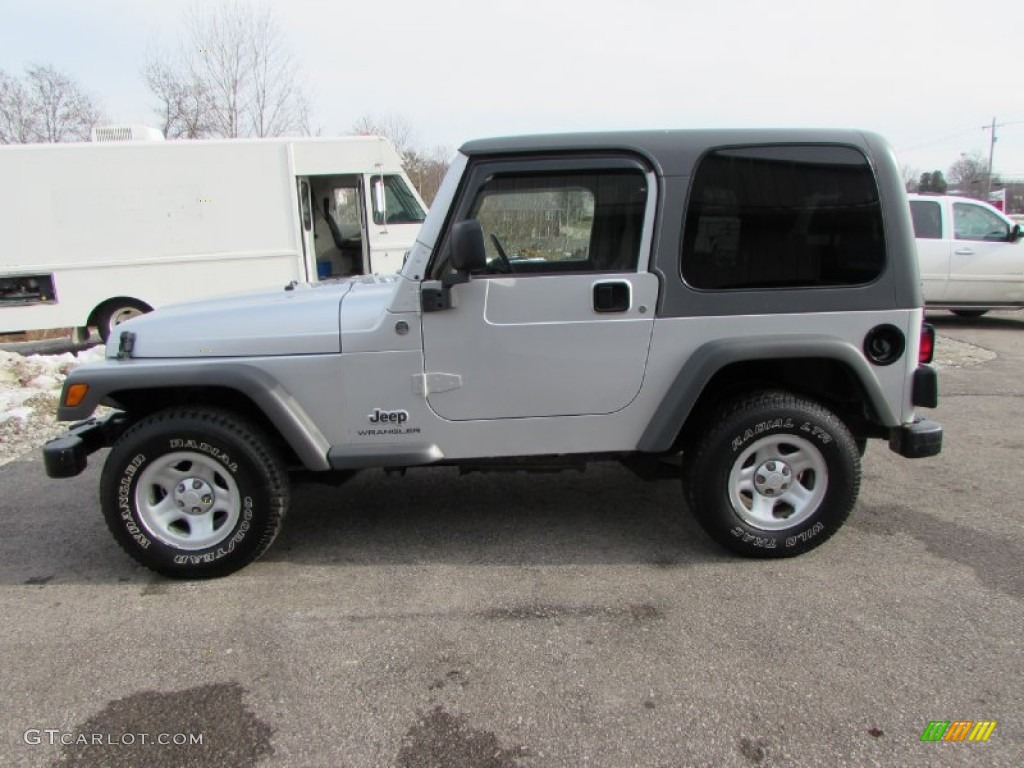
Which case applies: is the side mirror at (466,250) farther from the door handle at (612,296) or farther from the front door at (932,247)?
the front door at (932,247)

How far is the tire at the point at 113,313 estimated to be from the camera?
915 centimetres

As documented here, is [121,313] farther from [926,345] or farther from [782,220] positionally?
[926,345]

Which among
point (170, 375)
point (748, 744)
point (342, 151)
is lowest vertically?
point (748, 744)

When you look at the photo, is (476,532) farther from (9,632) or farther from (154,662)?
(9,632)

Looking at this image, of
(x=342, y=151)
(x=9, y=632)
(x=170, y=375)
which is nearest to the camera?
(x=9, y=632)

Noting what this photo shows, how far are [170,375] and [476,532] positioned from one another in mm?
1774

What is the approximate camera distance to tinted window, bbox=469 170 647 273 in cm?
321

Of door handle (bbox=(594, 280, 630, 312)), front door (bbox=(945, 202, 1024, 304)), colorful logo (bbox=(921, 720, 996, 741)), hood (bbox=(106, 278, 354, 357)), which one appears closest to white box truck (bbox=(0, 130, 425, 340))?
hood (bbox=(106, 278, 354, 357))

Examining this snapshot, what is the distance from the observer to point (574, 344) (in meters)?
3.25

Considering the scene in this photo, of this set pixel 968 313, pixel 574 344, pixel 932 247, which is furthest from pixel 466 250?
pixel 968 313

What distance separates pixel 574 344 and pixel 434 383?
27.7 inches

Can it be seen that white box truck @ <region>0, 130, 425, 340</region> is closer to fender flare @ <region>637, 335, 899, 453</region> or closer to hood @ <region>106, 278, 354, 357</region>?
hood @ <region>106, 278, 354, 357</region>

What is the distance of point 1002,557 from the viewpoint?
335 cm

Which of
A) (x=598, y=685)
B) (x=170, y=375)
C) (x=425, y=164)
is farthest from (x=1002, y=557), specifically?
(x=425, y=164)
